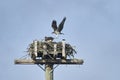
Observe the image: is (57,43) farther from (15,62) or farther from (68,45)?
(15,62)

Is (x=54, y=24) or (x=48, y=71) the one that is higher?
(x=54, y=24)

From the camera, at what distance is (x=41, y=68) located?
172 ft

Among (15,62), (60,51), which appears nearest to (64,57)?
(60,51)

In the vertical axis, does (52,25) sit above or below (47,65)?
above

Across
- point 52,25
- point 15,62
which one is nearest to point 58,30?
point 52,25

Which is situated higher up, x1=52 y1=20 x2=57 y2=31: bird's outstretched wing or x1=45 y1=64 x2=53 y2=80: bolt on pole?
x1=52 y1=20 x2=57 y2=31: bird's outstretched wing

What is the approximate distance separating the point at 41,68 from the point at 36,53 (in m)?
2.05

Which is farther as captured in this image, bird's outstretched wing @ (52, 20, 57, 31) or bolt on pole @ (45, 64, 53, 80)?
bird's outstretched wing @ (52, 20, 57, 31)

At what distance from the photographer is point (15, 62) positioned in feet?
171

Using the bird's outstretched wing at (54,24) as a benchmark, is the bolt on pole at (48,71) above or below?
below

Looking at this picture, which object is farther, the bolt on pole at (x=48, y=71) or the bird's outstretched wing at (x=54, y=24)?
the bird's outstretched wing at (x=54, y=24)

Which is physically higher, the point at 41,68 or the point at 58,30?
the point at 58,30

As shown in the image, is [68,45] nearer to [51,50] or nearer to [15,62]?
[51,50]

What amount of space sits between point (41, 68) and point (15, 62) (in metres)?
2.54
